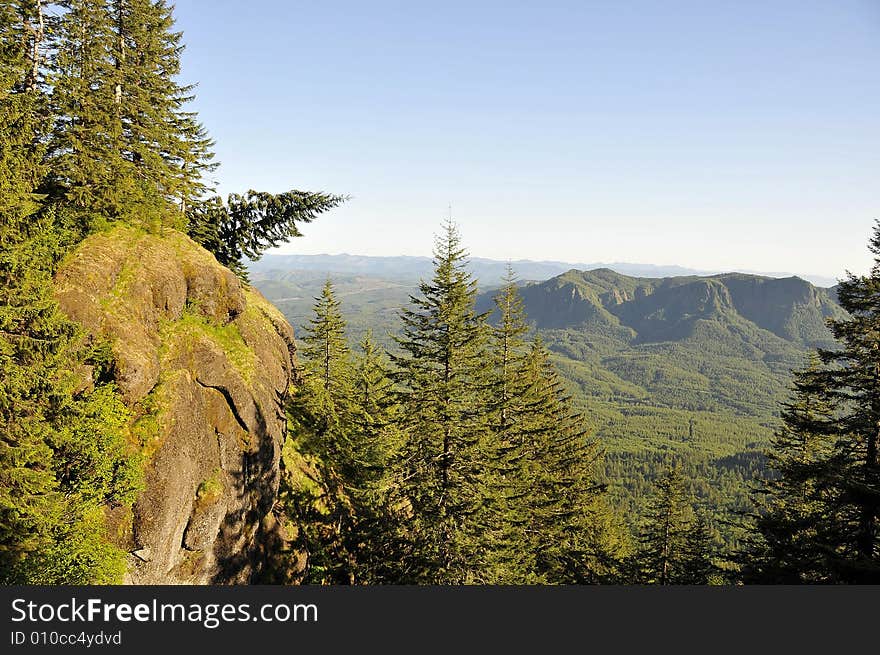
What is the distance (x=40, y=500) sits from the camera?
35.0 feet

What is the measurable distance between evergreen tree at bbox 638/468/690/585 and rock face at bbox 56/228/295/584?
25.6 m

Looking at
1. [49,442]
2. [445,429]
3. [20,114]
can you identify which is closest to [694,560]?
[445,429]

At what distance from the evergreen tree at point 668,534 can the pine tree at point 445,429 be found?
1856 centimetres

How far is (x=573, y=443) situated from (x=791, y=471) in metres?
13.7

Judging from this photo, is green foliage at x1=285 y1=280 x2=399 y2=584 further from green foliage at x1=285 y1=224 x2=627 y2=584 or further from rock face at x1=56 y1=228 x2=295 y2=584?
rock face at x1=56 y1=228 x2=295 y2=584

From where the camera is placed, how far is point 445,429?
16.8 m

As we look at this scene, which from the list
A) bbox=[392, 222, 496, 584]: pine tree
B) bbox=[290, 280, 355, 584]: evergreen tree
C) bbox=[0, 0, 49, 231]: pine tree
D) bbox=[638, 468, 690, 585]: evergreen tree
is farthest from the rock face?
bbox=[638, 468, 690, 585]: evergreen tree

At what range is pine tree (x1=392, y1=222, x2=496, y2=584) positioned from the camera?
54.2 feet

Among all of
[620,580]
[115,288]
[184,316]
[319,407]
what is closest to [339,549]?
[319,407]

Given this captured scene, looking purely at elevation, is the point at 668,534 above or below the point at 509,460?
below

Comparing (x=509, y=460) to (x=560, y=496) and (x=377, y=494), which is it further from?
(x=560, y=496)

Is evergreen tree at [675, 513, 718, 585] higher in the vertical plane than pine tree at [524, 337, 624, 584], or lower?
lower

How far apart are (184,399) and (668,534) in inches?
1228

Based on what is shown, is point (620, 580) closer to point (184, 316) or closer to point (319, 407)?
point (319, 407)
